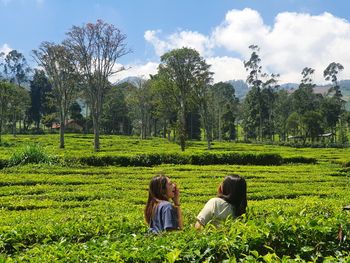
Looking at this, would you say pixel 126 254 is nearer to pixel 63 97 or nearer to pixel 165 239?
pixel 165 239

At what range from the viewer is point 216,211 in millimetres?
6016

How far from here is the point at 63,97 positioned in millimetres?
50188

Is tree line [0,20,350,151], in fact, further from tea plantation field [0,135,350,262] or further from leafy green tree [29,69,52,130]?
tea plantation field [0,135,350,262]

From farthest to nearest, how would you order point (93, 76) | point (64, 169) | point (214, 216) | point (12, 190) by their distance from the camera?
1. point (93, 76)
2. point (64, 169)
3. point (12, 190)
4. point (214, 216)

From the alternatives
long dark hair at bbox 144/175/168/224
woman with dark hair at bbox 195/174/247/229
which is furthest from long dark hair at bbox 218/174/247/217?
long dark hair at bbox 144/175/168/224

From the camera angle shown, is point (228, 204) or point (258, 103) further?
point (258, 103)

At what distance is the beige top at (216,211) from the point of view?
6012mm

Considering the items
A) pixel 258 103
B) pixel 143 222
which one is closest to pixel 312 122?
pixel 258 103

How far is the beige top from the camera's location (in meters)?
6.01

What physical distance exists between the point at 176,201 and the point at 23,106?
245 feet

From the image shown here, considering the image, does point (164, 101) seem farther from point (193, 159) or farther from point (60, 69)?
point (193, 159)

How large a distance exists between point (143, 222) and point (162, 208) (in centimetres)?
79

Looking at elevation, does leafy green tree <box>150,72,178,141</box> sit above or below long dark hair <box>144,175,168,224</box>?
above

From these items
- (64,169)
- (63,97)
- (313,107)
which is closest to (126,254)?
(64,169)
